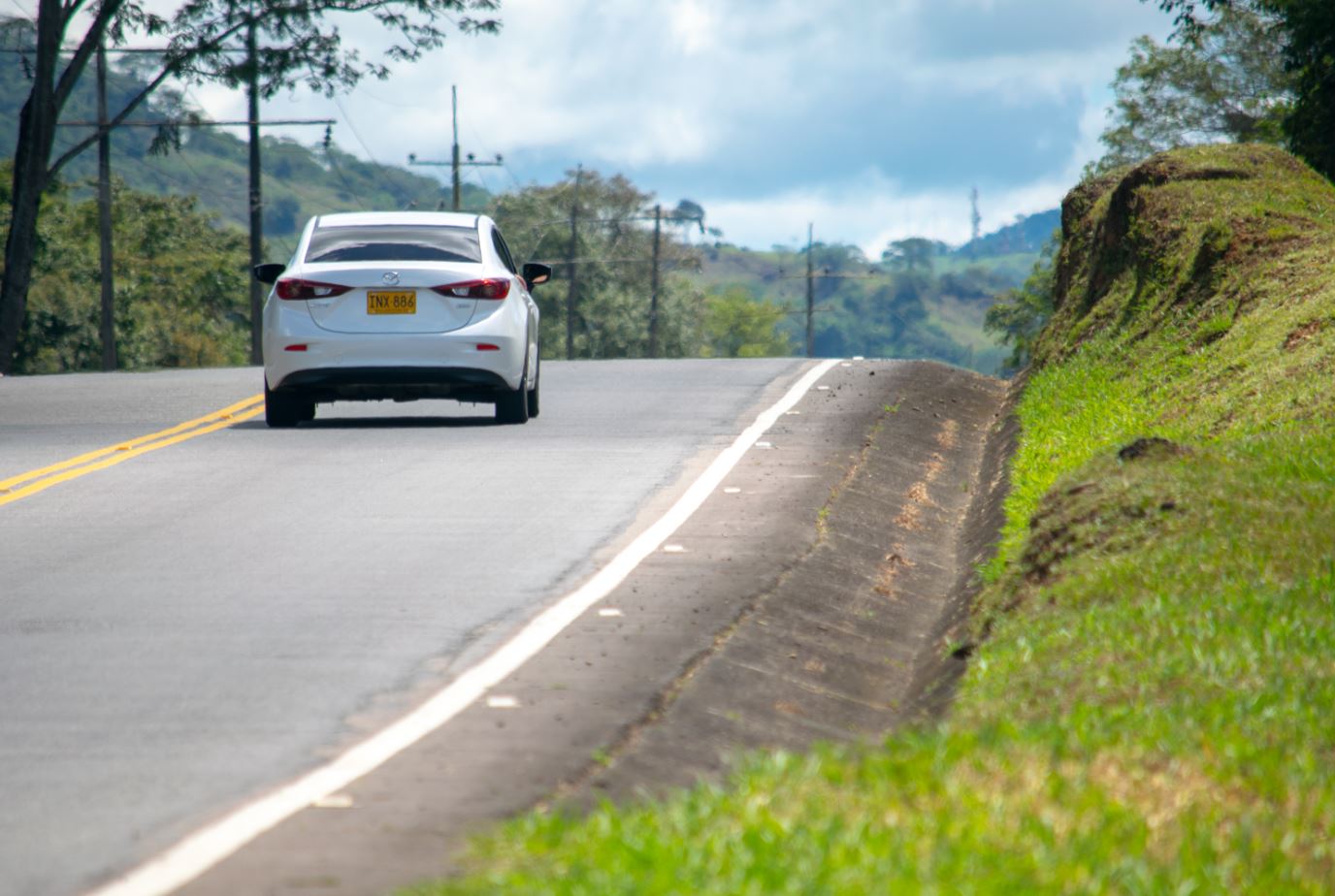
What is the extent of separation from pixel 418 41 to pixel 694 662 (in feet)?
113

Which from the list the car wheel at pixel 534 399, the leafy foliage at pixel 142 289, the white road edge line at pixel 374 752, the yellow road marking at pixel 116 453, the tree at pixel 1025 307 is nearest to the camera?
the white road edge line at pixel 374 752

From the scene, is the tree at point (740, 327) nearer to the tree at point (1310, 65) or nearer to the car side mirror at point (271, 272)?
the tree at point (1310, 65)

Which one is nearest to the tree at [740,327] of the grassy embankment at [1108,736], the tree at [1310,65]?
the tree at [1310,65]

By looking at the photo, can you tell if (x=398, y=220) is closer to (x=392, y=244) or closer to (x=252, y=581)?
(x=392, y=244)

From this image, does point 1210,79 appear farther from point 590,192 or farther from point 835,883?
point 835,883

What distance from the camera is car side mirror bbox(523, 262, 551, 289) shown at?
17.5 m

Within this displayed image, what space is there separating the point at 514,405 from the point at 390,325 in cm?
138

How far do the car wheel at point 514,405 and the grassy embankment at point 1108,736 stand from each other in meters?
5.13

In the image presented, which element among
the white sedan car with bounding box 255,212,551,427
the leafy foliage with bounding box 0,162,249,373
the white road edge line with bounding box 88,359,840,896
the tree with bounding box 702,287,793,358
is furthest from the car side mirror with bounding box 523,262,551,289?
the tree with bounding box 702,287,793,358

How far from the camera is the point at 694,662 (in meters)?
7.99

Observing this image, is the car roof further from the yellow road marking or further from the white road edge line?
the white road edge line

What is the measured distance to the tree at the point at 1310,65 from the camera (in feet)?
87.2

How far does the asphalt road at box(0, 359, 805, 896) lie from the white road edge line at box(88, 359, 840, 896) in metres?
0.10

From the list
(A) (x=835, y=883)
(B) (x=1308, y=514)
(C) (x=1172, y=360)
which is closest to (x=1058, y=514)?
(B) (x=1308, y=514)
